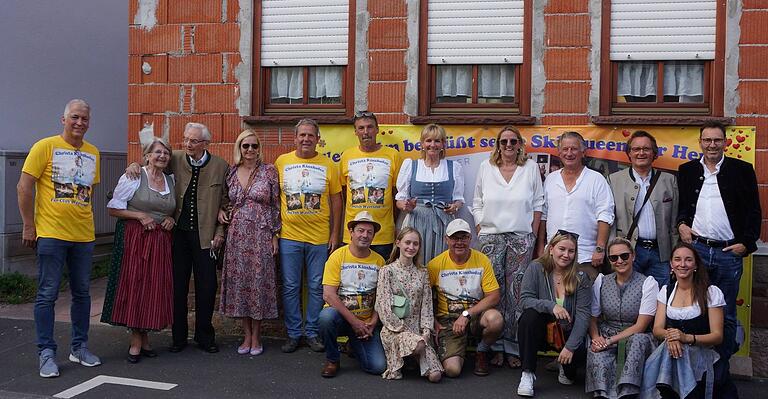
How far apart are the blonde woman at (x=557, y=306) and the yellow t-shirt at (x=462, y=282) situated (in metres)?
0.36

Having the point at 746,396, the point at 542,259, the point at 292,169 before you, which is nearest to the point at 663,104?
the point at 542,259

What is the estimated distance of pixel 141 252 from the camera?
6.58m

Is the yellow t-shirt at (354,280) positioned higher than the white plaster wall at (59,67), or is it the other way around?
the white plaster wall at (59,67)

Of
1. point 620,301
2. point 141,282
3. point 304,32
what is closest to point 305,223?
point 141,282

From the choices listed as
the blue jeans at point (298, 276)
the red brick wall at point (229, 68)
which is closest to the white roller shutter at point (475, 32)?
the red brick wall at point (229, 68)

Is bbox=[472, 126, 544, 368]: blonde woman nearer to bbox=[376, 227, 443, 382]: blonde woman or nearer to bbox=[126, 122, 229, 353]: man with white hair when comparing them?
bbox=[376, 227, 443, 382]: blonde woman

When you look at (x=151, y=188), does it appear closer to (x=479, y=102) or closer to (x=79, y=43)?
(x=479, y=102)

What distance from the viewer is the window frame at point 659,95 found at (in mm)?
6809

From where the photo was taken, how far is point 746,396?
591 cm

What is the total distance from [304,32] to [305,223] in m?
2.10

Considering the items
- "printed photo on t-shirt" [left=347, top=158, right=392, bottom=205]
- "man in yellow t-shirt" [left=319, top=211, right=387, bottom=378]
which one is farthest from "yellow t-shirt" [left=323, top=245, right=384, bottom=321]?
"printed photo on t-shirt" [left=347, top=158, right=392, bottom=205]

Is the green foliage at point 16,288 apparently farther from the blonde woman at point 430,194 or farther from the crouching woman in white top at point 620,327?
the crouching woman in white top at point 620,327

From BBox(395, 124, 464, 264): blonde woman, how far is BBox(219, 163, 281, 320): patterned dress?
3.73 ft

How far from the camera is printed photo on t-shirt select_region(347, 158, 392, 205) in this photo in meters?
6.77
